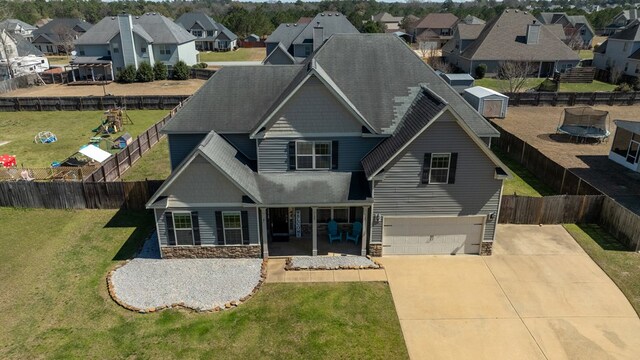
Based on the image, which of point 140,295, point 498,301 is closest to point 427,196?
point 498,301

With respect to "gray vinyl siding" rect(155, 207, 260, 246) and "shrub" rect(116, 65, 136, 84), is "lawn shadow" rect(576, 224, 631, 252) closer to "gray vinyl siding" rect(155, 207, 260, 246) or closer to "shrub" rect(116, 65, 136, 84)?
"gray vinyl siding" rect(155, 207, 260, 246)

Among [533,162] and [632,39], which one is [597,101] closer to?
[632,39]

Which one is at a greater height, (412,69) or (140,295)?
(412,69)

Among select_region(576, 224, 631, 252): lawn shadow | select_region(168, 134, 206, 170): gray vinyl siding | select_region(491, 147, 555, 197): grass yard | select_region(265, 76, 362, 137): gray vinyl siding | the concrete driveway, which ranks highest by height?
select_region(265, 76, 362, 137): gray vinyl siding

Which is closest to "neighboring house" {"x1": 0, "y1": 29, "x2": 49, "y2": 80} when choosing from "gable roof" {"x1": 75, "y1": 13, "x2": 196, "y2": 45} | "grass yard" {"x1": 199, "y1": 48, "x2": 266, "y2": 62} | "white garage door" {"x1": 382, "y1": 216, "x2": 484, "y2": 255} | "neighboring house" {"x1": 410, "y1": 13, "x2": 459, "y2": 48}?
"gable roof" {"x1": 75, "y1": 13, "x2": 196, "y2": 45}

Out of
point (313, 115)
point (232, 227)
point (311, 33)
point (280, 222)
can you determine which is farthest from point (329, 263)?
point (311, 33)

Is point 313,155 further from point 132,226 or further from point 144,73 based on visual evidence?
point 144,73
